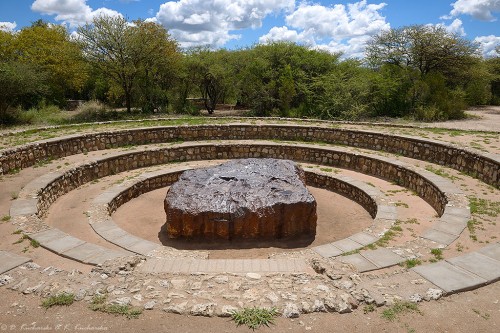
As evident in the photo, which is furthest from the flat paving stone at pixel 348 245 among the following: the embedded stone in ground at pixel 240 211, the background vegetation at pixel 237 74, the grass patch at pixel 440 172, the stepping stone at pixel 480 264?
the background vegetation at pixel 237 74

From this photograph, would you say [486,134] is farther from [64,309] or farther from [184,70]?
[184,70]

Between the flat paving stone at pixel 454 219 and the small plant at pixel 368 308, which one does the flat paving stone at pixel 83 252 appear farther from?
the flat paving stone at pixel 454 219

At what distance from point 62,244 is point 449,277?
6.09m

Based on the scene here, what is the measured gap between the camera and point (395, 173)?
11.6 meters

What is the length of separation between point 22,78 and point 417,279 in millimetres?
22103

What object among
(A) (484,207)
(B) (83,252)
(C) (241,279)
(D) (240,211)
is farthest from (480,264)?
(B) (83,252)

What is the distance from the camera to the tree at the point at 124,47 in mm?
23016

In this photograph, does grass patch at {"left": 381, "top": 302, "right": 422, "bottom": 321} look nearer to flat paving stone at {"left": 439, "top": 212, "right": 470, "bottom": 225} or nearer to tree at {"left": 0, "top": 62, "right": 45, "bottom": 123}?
flat paving stone at {"left": 439, "top": 212, "right": 470, "bottom": 225}

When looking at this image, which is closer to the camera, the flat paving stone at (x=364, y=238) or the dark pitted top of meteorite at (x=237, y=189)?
the flat paving stone at (x=364, y=238)

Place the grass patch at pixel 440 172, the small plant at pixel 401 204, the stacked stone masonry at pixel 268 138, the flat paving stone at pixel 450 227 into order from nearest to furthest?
1. the flat paving stone at pixel 450 227
2. the small plant at pixel 401 204
3. the grass patch at pixel 440 172
4. the stacked stone masonry at pixel 268 138

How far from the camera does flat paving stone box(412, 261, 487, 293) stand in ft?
14.8

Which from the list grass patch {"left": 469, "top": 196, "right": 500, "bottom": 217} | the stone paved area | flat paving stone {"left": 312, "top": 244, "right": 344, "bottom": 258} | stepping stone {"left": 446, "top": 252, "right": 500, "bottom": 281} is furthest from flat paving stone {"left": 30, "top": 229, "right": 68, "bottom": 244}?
grass patch {"left": 469, "top": 196, "right": 500, "bottom": 217}

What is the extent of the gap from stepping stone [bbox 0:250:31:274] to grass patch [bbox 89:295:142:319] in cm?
178

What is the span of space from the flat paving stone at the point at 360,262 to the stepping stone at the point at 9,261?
15.8 ft
